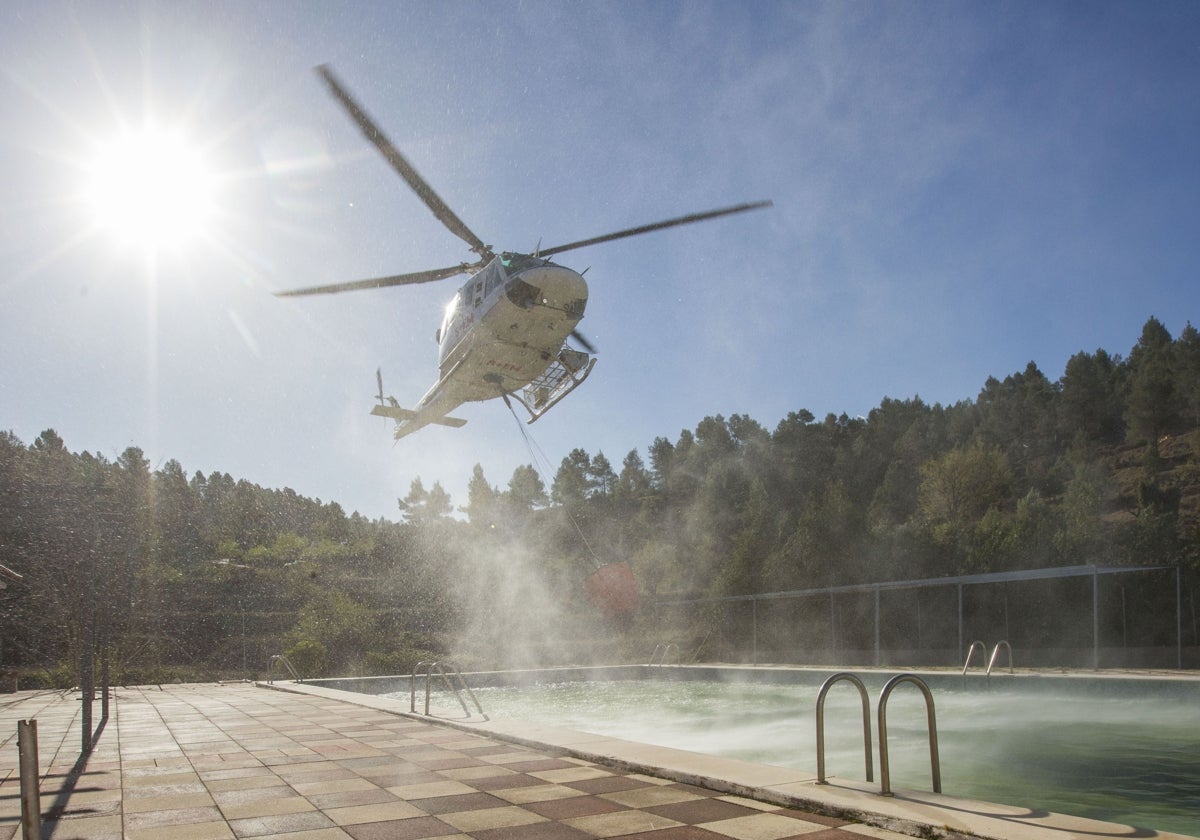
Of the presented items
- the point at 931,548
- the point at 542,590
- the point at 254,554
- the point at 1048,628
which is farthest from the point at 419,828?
the point at 254,554

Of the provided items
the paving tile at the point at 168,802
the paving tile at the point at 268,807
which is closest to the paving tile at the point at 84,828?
the paving tile at the point at 168,802

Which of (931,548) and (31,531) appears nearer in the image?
(31,531)

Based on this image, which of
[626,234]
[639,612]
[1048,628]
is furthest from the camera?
[639,612]

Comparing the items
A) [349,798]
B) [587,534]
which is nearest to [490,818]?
[349,798]

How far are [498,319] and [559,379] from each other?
2.58 m

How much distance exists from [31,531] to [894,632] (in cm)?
2256

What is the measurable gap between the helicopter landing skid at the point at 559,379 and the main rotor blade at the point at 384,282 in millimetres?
2645

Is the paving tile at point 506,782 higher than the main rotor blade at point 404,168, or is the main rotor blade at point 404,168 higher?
the main rotor blade at point 404,168

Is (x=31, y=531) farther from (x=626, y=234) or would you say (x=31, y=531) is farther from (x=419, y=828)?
(x=626, y=234)

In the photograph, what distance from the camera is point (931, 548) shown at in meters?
33.1

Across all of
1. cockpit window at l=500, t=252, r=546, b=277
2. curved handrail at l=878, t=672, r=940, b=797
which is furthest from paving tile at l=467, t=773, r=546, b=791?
cockpit window at l=500, t=252, r=546, b=277

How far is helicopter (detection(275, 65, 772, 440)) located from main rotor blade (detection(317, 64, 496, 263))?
0.05 ft

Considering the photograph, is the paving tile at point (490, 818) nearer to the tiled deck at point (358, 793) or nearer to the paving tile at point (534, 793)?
the tiled deck at point (358, 793)

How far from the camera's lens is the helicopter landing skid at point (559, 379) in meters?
15.3
